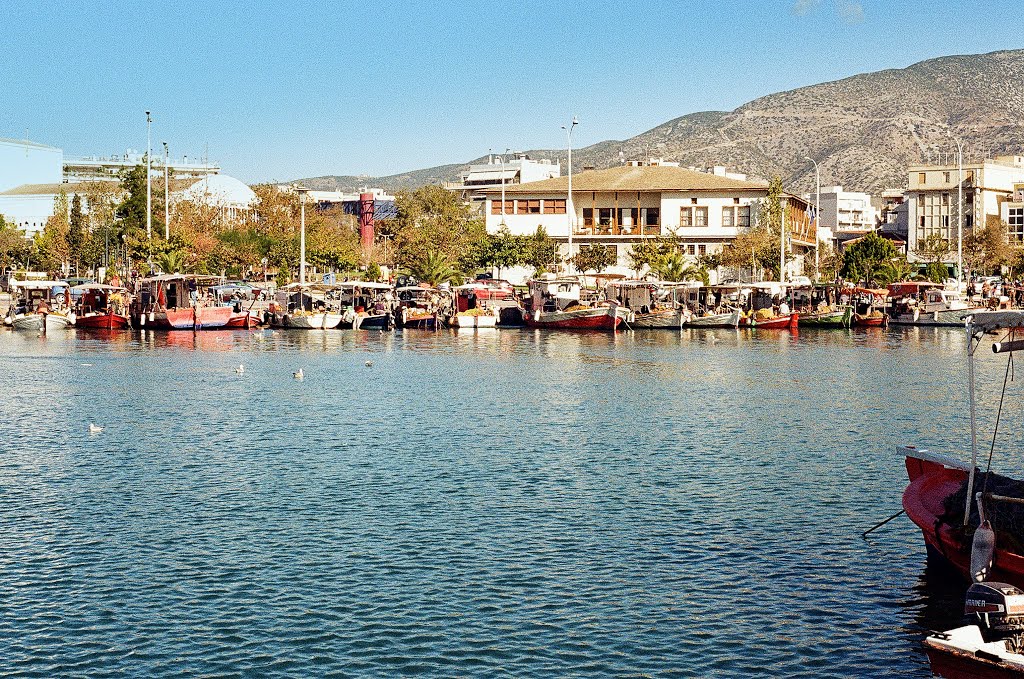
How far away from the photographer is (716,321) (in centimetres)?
8538

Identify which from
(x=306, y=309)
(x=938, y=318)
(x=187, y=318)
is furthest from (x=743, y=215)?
(x=187, y=318)

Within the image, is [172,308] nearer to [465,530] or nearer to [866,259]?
[866,259]

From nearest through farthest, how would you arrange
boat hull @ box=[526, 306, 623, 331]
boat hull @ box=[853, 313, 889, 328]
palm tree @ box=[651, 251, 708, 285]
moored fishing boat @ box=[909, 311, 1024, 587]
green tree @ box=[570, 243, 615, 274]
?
moored fishing boat @ box=[909, 311, 1024, 587]
boat hull @ box=[526, 306, 623, 331]
boat hull @ box=[853, 313, 889, 328]
palm tree @ box=[651, 251, 708, 285]
green tree @ box=[570, 243, 615, 274]

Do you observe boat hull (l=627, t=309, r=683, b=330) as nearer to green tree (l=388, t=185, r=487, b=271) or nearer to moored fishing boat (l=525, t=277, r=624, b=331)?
moored fishing boat (l=525, t=277, r=624, b=331)

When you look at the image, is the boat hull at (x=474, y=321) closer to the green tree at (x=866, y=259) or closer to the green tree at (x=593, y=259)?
the green tree at (x=593, y=259)

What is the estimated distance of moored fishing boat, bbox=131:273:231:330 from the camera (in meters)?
82.8

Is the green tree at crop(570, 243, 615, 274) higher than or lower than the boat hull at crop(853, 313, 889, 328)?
higher

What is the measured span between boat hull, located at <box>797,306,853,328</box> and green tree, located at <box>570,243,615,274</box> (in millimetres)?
19648

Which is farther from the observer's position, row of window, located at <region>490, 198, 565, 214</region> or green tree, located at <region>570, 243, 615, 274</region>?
row of window, located at <region>490, 198, 565, 214</region>

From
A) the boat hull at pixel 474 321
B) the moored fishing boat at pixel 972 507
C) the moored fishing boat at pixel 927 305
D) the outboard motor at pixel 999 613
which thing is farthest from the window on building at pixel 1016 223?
the outboard motor at pixel 999 613

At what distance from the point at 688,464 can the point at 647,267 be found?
74931mm

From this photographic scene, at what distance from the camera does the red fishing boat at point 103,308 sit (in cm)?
8494

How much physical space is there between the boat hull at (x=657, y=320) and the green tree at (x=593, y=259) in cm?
1846

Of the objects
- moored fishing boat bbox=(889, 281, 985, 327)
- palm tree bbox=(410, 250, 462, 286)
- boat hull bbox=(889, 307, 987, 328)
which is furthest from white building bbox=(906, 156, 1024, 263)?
palm tree bbox=(410, 250, 462, 286)
